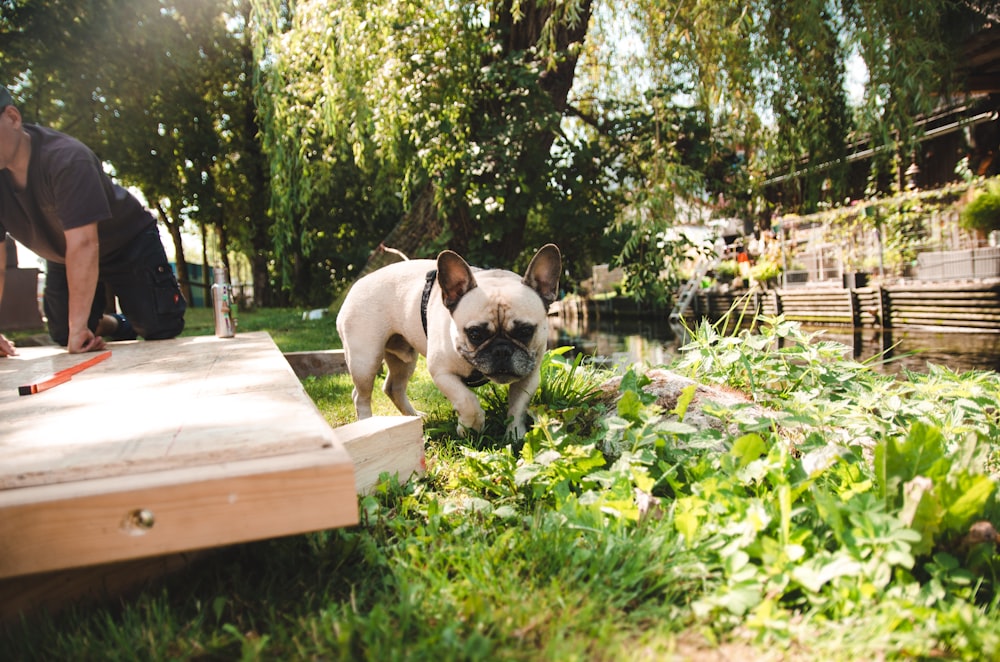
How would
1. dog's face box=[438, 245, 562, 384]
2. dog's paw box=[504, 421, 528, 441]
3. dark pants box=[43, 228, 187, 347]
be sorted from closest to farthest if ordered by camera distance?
dog's face box=[438, 245, 562, 384], dog's paw box=[504, 421, 528, 441], dark pants box=[43, 228, 187, 347]

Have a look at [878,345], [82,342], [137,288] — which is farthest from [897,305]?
[82,342]

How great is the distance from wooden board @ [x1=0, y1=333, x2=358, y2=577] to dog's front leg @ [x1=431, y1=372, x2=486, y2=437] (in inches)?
45.4

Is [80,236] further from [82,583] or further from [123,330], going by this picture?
[82,583]

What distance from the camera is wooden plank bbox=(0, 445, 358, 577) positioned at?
1069mm

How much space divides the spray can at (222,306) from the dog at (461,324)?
135 centimetres

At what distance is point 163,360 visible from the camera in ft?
8.98

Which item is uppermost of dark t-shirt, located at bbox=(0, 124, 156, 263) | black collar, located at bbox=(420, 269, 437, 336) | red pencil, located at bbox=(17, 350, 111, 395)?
dark t-shirt, located at bbox=(0, 124, 156, 263)

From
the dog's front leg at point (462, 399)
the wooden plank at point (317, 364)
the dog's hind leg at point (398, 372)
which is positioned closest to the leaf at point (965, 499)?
the dog's front leg at point (462, 399)

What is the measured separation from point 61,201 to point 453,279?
7.16 feet

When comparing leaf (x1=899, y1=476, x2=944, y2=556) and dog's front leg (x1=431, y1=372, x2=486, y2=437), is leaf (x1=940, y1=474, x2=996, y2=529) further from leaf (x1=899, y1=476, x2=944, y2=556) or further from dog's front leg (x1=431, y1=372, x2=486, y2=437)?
dog's front leg (x1=431, y1=372, x2=486, y2=437)

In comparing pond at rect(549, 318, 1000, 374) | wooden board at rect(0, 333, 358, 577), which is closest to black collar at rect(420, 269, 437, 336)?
wooden board at rect(0, 333, 358, 577)

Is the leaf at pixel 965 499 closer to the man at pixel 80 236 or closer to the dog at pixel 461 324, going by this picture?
the dog at pixel 461 324

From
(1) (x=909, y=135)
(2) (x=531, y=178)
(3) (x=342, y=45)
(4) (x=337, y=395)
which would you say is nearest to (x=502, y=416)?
(4) (x=337, y=395)

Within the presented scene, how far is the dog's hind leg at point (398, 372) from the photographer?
3.46m
